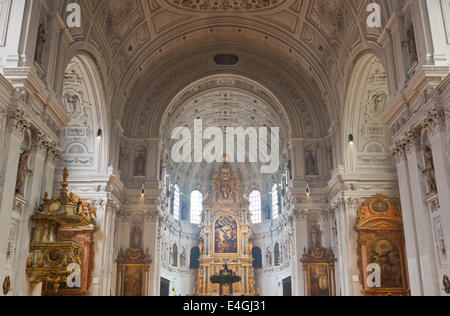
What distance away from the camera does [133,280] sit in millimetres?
21578

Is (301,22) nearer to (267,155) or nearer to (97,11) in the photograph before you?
(97,11)

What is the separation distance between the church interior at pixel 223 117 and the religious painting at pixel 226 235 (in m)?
5.28

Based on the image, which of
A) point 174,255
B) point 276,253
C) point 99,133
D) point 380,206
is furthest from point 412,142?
point 174,255

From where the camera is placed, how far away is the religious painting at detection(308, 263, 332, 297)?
852 inches

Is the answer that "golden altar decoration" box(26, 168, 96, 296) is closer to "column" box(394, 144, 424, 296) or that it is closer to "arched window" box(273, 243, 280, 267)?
"column" box(394, 144, 424, 296)

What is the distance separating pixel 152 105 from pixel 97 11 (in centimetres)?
800

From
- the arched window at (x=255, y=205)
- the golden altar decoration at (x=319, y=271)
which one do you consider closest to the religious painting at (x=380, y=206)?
the golden altar decoration at (x=319, y=271)

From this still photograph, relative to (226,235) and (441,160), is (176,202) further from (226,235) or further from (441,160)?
(441,160)

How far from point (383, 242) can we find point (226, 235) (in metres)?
20.7

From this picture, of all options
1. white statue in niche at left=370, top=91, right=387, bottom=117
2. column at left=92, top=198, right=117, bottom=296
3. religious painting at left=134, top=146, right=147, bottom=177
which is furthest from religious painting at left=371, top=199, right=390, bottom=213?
religious painting at left=134, top=146, right=147, bottom=177

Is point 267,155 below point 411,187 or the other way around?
the other way around

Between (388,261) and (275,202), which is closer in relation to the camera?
(388,261)

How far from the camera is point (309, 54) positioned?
889 inches

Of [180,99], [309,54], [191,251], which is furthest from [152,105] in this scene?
[191,251]
